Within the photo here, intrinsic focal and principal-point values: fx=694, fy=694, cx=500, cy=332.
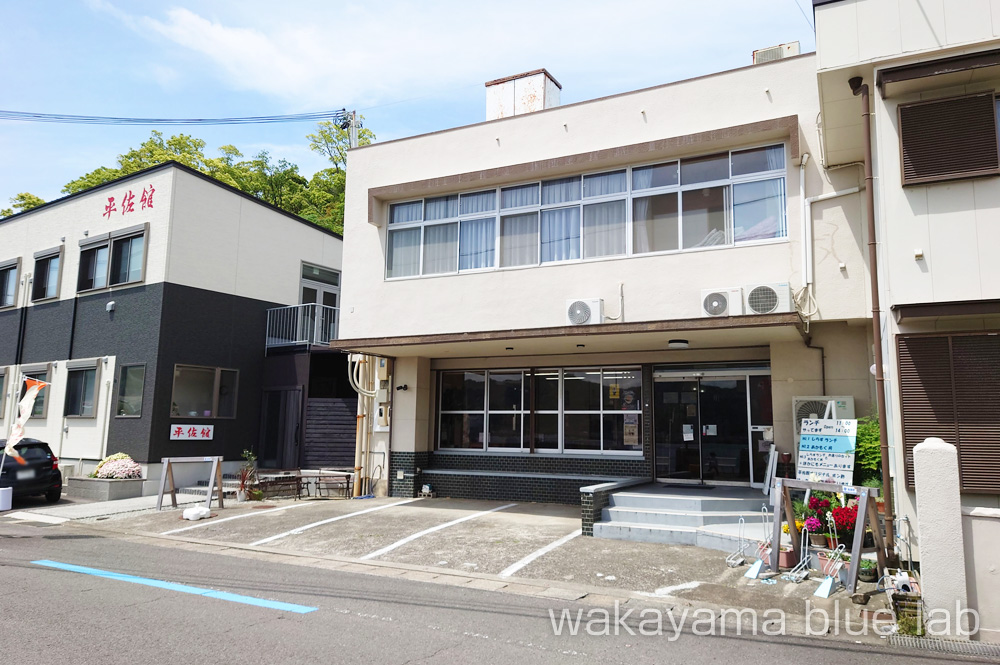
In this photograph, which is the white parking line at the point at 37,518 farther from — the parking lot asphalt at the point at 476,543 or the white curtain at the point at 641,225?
the white curtain at the point at 641,225

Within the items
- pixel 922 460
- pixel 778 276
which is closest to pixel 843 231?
pixel 778 276

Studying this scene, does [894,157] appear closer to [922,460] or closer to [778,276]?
[778,276]

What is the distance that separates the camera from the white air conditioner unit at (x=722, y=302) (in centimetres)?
1047

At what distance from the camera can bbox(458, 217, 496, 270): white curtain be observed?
13227 mm

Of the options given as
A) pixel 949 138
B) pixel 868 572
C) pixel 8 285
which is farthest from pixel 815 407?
pixel 8 285

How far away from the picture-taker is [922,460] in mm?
6355

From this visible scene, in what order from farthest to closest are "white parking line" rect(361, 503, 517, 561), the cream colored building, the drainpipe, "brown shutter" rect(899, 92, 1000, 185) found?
1. the cream colored building
2. "white parking line" rect(361, 503, 517, 561)
3. the drainpipe
4. "brown shutter" rect(899, 92, 1000, 185)

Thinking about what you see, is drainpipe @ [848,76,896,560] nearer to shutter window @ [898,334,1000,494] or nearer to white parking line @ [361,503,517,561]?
shutter window @ [898,334,1000,494]

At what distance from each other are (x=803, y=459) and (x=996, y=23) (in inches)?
235

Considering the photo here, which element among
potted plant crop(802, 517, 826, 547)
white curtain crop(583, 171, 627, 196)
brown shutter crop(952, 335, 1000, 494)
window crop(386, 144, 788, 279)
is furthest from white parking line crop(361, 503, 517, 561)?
brown shutter crop(952, 335, 1000, 494)

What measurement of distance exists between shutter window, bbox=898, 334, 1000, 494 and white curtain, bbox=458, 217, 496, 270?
730cm

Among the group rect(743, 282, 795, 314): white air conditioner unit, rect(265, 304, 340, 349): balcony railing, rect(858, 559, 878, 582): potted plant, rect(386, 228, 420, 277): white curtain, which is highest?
rect(386, 228, 420, 277): white curtain

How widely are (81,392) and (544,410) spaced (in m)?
13.8

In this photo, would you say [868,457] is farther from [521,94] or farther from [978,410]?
[521,94]
